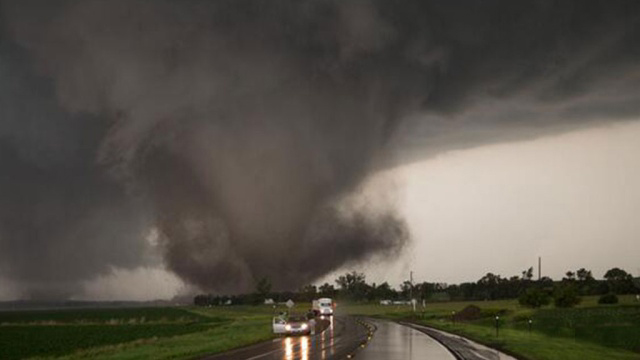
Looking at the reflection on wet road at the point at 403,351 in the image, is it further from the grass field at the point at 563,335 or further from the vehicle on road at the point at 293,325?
the vehicle on road at the point at 293,325

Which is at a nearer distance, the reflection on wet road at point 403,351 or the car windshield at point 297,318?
the reflection on wet road at point 403,351

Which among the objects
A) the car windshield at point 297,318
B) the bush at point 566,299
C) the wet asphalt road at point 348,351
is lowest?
the wet asphalt road at point 348,351

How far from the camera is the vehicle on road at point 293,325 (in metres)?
57.8

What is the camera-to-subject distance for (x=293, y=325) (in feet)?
190

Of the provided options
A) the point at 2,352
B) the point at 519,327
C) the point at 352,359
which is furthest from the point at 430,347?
the point at 2,352

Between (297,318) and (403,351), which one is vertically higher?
(297,318)

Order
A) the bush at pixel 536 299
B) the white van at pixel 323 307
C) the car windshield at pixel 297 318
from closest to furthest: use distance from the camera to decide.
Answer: the car windshield at pixel 297 318, the bush at pixel 536 299, the white van at pixel 323 307

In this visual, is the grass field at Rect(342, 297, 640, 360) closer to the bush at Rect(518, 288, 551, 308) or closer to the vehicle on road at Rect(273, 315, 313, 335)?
the vehicle on road at Rect(273, 315, 313, 335)

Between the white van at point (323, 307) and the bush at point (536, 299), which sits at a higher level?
the bush at point (536, 299)

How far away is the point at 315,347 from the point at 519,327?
1527 inches

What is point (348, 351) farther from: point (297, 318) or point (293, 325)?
point (297, 318)

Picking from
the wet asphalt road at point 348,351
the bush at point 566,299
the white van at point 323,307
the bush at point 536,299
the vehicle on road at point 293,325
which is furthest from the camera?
the white van at point 323,307

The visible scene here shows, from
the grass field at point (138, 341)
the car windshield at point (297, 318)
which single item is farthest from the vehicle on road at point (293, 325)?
the grass field at point (138, 341)

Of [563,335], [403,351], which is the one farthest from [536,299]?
[403,351]
